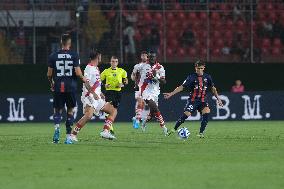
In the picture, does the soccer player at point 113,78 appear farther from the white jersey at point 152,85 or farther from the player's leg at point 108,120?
the player's leg at point 108,120

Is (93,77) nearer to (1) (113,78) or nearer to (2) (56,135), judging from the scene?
(2) (56,135)

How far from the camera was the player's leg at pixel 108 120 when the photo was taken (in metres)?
19.9

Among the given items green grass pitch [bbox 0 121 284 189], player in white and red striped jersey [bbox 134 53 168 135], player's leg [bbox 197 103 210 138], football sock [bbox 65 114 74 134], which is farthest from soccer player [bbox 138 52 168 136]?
football sock [bbox 65 114 74 134]

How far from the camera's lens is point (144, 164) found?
42.9ft

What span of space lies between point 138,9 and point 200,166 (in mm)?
19131

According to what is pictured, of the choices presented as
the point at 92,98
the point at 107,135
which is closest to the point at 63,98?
the point at 92,98

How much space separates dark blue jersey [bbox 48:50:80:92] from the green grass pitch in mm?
1228

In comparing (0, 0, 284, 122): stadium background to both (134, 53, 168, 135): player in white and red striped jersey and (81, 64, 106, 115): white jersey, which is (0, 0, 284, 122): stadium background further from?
(81, 64, 106, 115): white jersey

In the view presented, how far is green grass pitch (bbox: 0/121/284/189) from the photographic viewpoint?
10656 mm

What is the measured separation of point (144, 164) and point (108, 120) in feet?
24.6

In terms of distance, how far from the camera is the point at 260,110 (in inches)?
1289

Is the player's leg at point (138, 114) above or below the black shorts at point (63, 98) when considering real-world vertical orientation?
below

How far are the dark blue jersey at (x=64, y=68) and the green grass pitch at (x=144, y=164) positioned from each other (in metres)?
1.23

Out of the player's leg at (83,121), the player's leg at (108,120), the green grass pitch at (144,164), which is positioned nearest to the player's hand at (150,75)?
the player's leg at (108,120)
